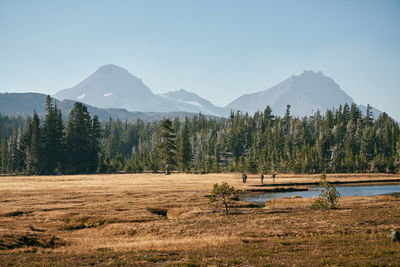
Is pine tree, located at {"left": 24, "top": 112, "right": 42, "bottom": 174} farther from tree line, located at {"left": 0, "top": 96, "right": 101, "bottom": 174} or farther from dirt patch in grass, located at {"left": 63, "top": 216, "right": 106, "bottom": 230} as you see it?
dirt patch in grass, located at {"left": 63, "top": 216, "right": 106, "bottom": 230}

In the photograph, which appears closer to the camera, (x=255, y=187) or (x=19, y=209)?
(x=19, y=209)

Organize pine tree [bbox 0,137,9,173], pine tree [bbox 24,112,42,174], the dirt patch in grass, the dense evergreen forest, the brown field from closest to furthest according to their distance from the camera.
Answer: the brown field → the dirt patch in grass → pine tree [bbox 24,112,42,174] → the dense evergreen forest → pine tree [bbox 0,137,9,173]

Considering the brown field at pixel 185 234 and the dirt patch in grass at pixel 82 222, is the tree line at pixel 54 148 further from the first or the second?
the dirt patch in grass at pixel 82 222

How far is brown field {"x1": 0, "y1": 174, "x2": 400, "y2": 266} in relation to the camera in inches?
739

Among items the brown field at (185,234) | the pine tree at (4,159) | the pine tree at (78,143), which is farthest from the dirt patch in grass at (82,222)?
the pine tree at (4,159)

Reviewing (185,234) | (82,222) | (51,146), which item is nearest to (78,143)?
(51,146)

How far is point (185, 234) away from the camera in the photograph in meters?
27.5

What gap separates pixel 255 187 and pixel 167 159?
50.9 meters

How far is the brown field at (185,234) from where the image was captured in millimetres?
18766

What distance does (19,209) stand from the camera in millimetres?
38250

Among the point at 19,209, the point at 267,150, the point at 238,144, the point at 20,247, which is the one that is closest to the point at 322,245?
the point at 20,247

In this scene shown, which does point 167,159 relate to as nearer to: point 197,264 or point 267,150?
point 267,150

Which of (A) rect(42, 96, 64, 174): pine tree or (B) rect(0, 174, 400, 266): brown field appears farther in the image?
(A) rect(42, 96, 64, 174): pine tree

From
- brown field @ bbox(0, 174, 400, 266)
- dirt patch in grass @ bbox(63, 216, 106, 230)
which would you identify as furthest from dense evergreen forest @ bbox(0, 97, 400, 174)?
dirt patch in grass @ bbox(63, 216, 106, 230)
